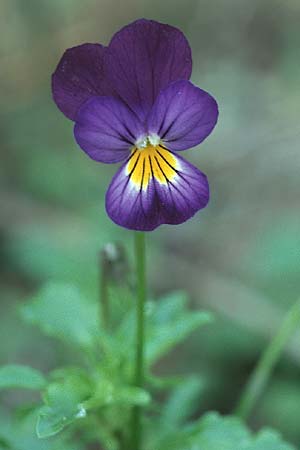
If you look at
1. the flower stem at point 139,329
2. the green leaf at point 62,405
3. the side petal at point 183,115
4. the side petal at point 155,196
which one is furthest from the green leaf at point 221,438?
the side petal at point 183,115

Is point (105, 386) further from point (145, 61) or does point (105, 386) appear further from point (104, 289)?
point (145, 61)

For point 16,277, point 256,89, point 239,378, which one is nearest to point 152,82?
point 239,378

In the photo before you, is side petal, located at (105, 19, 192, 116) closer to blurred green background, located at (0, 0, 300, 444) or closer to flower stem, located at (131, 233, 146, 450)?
flower stem, located at (131, 233, 146, 450)

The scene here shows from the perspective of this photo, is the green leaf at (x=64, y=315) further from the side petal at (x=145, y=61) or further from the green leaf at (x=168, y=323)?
the side petal at (x=145, y=61)

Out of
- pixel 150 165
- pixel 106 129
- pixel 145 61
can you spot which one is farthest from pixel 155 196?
pixel 145 61

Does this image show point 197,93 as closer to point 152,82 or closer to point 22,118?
point 152,82
